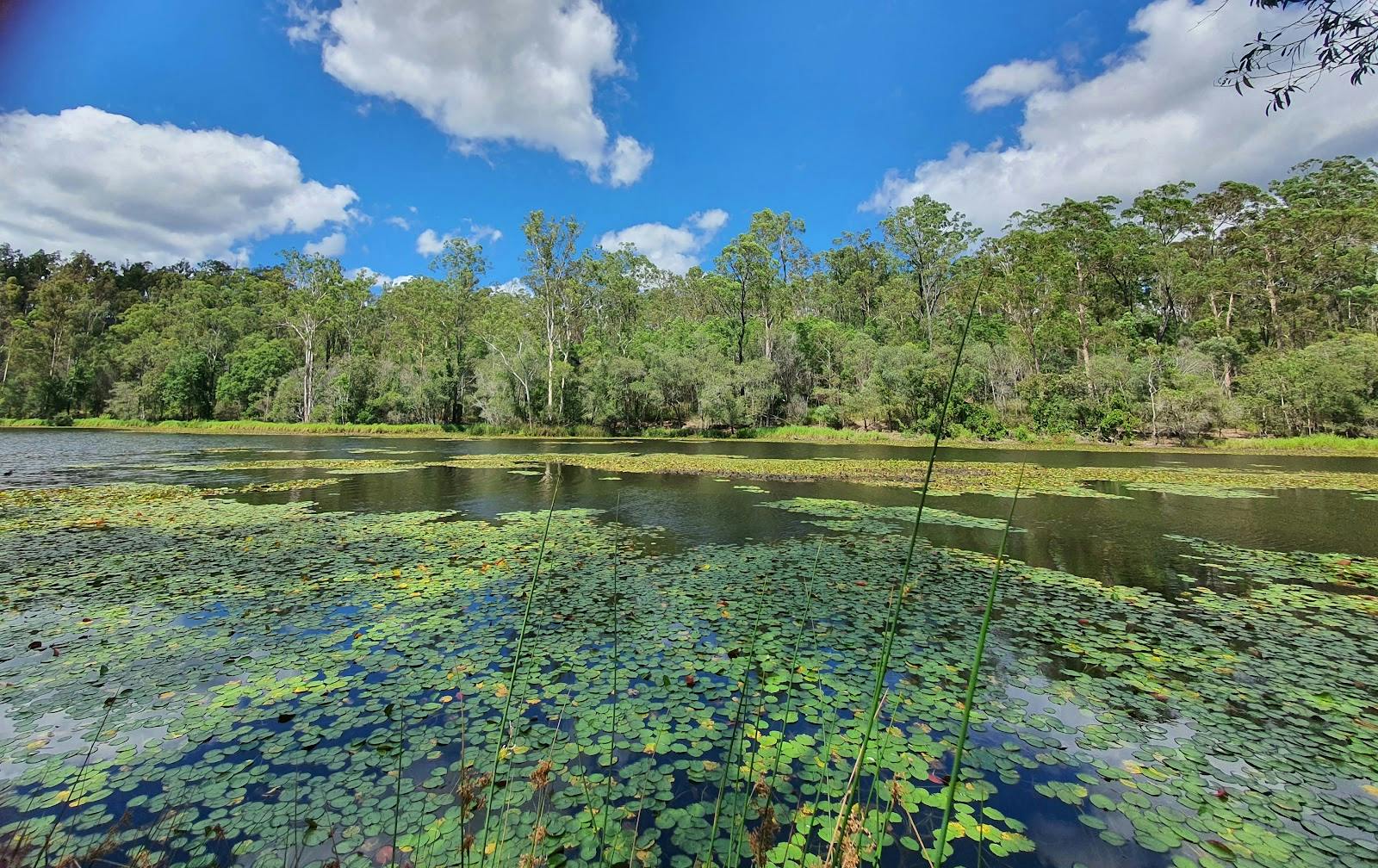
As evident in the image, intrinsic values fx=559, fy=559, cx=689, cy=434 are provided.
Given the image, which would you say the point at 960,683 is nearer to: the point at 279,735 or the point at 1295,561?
the point at 279,735

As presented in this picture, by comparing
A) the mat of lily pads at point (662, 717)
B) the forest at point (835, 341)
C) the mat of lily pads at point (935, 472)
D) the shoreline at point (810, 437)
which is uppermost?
the forest at point (835, 341)

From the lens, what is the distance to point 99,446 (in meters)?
27.8

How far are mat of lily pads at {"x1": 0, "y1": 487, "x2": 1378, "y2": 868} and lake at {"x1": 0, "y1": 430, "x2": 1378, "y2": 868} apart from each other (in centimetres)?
3

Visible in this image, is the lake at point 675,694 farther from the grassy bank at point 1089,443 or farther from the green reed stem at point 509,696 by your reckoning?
the grassy bank at point 1089,443

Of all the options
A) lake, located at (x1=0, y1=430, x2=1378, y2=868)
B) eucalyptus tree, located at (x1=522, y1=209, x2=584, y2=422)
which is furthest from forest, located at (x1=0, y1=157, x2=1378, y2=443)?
lake, located at (x1=0, y1=430, x2=1378, y2=868)

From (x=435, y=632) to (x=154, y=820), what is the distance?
8.27 ft

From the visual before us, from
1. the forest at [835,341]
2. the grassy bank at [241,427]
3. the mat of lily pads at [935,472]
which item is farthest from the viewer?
the grassy bank at [241,427]

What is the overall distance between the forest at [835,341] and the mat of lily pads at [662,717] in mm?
→ 31803

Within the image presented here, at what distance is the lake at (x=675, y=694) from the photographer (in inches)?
114

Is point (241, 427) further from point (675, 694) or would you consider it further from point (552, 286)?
point (675, 694)

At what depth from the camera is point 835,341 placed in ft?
151

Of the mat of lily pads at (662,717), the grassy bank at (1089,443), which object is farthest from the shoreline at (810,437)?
the mat of lily pads at (662,717)

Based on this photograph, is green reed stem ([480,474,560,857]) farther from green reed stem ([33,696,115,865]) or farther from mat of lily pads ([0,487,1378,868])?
green reed stem ([33,696,115,865])

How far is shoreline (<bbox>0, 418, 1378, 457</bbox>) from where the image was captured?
27.6m
